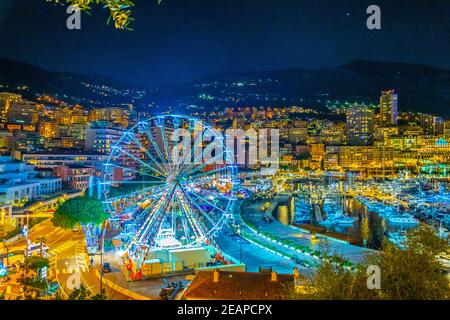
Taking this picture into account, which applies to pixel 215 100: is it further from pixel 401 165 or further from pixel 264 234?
pixel 264 234

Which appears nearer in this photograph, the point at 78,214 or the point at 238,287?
the point at 238,287

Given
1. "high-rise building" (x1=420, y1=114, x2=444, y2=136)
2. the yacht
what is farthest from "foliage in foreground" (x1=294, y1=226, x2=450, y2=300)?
"high-rise building" (x1=420, y1=114, x2=444, y2=136)

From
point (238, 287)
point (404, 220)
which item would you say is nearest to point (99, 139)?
point (404, 220)

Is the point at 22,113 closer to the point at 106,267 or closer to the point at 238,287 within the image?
the point at 106,267

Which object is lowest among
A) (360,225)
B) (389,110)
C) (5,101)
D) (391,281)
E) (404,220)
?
(360,225)

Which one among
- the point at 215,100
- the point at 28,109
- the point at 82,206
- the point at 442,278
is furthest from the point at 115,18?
the point at 215,100

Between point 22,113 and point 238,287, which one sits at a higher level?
point 22,113

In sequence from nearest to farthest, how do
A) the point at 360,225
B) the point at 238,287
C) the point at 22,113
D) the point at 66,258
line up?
the point at 238,287 < the point at 66,258 < the point at 360,225 < the point at 22,113
